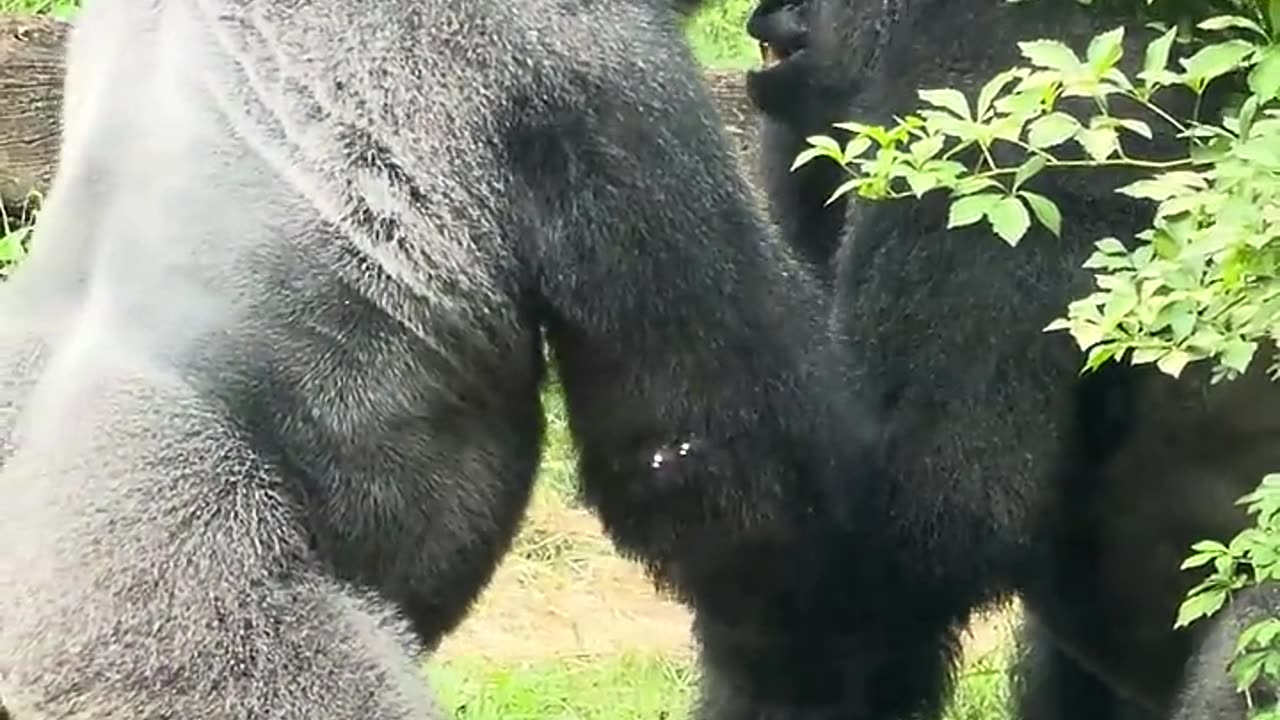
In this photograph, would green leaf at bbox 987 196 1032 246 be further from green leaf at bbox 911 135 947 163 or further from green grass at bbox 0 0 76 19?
green grass at bbox 0 0 76 19

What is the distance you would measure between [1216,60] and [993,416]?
0.62 metres

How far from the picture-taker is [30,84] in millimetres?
3590

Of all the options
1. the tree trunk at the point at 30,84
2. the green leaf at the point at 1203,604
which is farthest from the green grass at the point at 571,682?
the green leaf at the point at 1203,604

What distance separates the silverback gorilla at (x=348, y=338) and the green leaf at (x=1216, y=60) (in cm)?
52

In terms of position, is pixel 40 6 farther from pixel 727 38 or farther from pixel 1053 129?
pixel 1053 129

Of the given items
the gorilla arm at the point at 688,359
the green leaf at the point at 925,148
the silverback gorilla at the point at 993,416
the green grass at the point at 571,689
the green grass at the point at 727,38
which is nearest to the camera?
the green leaf at the point at 925,148

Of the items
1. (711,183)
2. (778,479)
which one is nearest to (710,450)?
(778,479)

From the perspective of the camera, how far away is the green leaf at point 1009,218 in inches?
62.5

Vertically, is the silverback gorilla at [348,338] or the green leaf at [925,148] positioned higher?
the green leaf at [925,148]

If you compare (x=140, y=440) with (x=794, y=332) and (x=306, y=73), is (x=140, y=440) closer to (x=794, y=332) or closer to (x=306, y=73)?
(x=306, y=73)

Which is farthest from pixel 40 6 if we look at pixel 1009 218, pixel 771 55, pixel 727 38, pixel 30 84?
pixel 1009 218

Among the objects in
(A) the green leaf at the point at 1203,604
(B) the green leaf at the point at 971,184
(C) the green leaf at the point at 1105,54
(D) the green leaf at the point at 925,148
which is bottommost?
(A) the green leaf at the point at 1203,604

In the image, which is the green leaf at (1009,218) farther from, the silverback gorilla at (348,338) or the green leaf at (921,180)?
the silverback gorilla at (348,338)

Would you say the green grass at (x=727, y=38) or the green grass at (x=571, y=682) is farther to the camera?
the green grass at (x=727, y=38)
